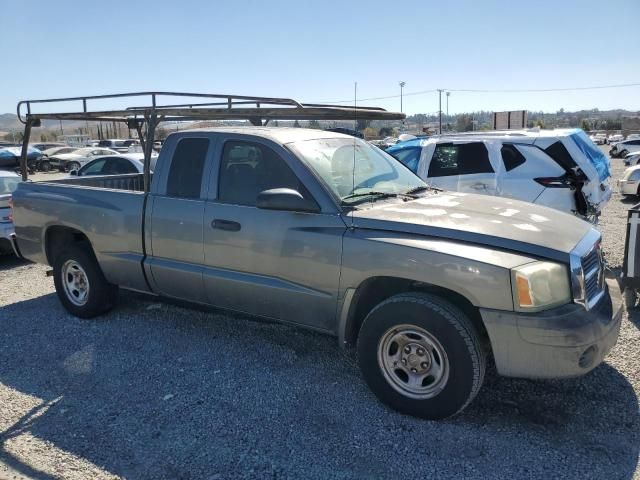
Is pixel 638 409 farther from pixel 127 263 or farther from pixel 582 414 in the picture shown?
pixel 127 263

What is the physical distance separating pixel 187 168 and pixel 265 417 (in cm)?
223

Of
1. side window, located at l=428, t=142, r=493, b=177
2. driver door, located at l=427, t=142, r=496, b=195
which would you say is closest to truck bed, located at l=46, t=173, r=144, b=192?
driver door, located at l=427, t=142, r=496, b=195

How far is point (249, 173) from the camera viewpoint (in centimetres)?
429

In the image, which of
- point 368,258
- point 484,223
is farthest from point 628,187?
point 368,258

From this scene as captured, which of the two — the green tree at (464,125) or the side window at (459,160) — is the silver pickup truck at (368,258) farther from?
the green tree at (464,125)

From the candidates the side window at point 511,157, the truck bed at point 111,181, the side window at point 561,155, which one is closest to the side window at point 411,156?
the side window at point 511,157

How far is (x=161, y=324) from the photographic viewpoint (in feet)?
17.5

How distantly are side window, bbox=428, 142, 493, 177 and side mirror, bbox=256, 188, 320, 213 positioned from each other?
4.84 meters

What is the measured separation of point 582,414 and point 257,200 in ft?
8.61

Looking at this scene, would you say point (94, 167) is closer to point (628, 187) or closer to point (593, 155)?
point (593, 155)

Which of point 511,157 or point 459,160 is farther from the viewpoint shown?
point 459,160

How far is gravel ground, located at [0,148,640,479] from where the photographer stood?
305 cm

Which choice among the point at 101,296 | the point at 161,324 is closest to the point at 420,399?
the point at 161,324

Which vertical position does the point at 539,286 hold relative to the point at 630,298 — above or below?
above
